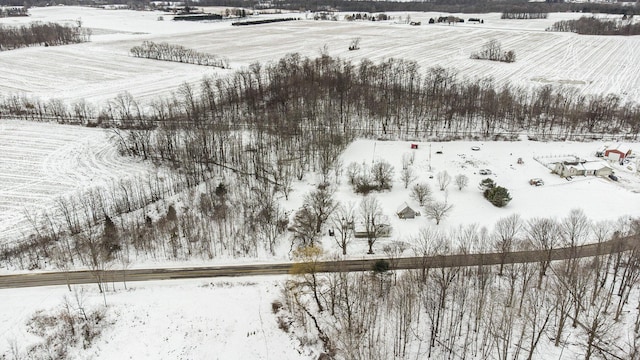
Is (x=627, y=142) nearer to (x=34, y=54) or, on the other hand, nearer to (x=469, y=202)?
(x=469, y=202)

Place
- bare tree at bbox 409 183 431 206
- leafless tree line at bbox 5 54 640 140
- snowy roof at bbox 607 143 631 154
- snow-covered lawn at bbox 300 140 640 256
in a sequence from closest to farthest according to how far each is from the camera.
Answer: snow-covered lawn at bbox 300 140 640 256 < bare tree at bbox 409 183 431 206 < snowy roof at bbox 607 143 631 154 < leafless tree line at bbox 5 54 640 140

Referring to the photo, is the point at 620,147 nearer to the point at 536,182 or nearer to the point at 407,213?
the point at 536,182

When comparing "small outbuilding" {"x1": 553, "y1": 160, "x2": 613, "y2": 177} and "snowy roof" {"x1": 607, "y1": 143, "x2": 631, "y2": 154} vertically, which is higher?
"snowy roof" {"x1": 607, "y1": 143, "x2": 631, "y2": 154}

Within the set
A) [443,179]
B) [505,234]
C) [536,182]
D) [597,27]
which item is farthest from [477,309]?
[597,27]

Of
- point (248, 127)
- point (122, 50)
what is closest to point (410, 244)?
point (248, 127)

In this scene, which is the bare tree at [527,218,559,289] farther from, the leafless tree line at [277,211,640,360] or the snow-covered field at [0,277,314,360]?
the snow-covered field at [0,277,314,360]

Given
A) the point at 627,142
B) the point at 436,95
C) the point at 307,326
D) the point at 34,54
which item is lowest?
the point at 307,326

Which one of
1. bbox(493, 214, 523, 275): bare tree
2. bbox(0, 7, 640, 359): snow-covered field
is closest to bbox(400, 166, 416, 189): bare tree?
bbox(0, 7, 640, 359): snow-covered field
